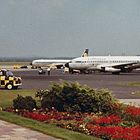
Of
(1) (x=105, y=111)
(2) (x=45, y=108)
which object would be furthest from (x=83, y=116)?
(2) (x=45, y=108)

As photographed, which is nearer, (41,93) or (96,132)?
(96,132)

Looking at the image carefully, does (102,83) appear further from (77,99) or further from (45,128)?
(45,128)

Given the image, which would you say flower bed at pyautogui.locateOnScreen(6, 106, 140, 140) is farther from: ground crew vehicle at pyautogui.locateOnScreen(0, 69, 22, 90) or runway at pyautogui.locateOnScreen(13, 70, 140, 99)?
ground crew vehicle at pyautogui.locateOnScreen(0, 69, 22, 90)

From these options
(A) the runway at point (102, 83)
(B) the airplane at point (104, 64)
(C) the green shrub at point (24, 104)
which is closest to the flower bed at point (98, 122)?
(C) the green shrub at point (24, 104)

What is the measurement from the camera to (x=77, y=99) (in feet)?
63.3

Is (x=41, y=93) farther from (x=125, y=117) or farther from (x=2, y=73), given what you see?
(x=2, y=73)

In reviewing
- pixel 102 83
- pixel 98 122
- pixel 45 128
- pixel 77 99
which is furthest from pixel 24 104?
pixel 102 83

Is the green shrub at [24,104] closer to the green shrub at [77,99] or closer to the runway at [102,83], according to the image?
the green shrub at [77,99]

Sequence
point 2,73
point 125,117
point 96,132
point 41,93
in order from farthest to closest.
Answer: point 2,73
point 41,93
point 125,117
point 96,132

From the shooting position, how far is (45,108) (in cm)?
2002

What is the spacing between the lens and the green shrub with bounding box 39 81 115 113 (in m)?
19.0

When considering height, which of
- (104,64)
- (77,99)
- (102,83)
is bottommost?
(102,83)

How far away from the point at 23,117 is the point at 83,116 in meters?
2.36

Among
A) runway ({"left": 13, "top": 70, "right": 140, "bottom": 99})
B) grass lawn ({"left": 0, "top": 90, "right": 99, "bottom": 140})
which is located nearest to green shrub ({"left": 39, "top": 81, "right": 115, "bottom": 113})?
grass lawn ({"left": 0, "top": 90, "right": 99, "bottom": 140})
